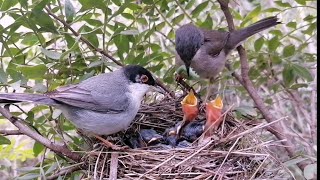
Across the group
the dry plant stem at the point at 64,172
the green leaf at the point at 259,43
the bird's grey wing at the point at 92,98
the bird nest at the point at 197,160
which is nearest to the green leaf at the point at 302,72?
the green leaf at the point at 259,43

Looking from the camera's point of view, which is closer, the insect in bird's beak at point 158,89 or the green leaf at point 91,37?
the green leaf at point 91,37

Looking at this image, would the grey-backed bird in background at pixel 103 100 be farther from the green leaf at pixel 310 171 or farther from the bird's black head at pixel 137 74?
the green leaf at pixel 310 171

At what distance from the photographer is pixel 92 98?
9.02 ft

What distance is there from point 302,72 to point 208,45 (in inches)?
28.3

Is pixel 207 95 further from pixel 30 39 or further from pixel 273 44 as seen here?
pixel 30 39

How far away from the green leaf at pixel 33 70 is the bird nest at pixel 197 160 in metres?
0.45

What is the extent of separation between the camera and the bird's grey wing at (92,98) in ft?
8.54

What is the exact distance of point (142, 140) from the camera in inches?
113

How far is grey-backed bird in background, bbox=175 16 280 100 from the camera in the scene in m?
3.34

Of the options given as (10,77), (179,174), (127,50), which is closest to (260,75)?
(127,50)

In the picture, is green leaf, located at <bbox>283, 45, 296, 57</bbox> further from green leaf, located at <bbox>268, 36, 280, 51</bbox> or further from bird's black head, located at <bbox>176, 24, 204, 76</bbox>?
bird's black head, located at <bbox>176, 24, 204, 76</bbox>

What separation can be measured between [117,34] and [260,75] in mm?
1173

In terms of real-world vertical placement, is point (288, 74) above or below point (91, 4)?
below

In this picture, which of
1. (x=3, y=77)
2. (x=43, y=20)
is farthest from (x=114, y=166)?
(x=43, y=20)
